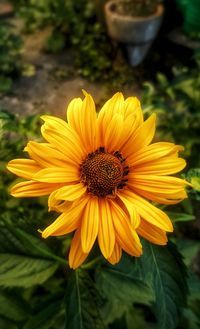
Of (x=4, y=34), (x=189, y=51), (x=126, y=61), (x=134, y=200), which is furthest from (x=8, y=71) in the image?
(x=134, y=200)

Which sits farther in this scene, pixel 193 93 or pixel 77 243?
pixel 193 93

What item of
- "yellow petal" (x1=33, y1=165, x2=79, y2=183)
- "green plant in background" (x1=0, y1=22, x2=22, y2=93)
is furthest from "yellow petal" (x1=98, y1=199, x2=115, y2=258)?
"green plant in background" (x1=0, y1=22, x2=22, y2=93)

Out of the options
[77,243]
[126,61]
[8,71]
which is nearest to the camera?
[77,243]

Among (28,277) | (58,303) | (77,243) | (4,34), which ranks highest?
(77,243)

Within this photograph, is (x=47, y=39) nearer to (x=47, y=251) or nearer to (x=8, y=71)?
(x=8, y=71)

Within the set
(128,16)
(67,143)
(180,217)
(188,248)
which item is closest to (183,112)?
(188,248)

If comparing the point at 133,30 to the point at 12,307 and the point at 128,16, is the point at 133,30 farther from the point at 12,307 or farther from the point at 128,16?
the point at 12,307

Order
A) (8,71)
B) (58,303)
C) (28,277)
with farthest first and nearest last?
(8,71) → (58,303) → (28,277)

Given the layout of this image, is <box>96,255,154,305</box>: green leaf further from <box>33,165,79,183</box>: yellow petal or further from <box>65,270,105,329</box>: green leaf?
<box>33,165,79,183</box>: yellow petal
